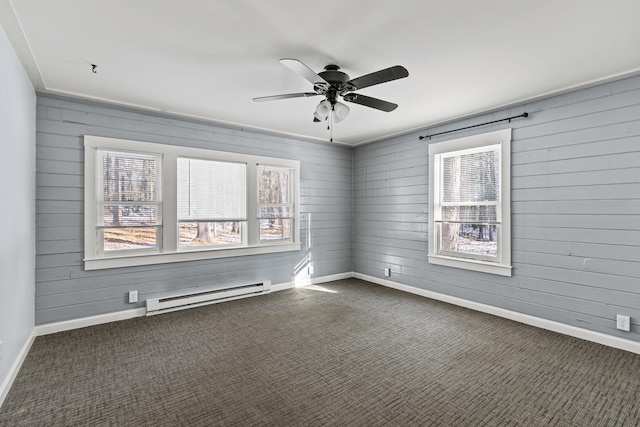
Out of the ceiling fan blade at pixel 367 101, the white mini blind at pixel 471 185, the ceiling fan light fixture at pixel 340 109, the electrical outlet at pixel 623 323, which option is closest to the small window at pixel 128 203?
the ceiling fan light fixture at pixel 340 109

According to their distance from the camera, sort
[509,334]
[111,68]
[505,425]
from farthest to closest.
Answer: [509,334], [111,68], [505,425]

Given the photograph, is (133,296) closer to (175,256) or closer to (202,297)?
(175,256)

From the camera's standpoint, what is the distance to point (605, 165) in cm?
318

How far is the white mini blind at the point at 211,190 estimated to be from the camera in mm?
4391

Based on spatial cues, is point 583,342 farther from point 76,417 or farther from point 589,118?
point 76,417

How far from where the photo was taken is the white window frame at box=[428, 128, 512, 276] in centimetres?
390

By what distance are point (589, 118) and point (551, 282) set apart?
5.86ft

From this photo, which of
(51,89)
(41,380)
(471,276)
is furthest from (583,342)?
(51,89)

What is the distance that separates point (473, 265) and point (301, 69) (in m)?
3.40

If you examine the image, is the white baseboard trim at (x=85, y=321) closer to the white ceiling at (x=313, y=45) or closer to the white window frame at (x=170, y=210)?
the white window frame at (x=170, y=210)

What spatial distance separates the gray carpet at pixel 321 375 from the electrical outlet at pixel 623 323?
23 cm

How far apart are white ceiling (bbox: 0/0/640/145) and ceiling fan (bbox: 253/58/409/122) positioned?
6.3 inches

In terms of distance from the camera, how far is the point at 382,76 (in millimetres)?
2441

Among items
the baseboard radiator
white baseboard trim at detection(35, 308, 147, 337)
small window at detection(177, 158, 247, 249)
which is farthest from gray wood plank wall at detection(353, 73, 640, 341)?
white baseboard trim at detection(35, 308, 147, 337)
